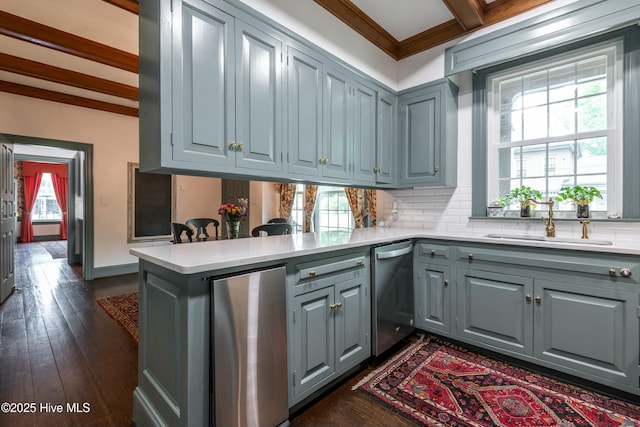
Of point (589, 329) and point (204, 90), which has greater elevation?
point (204, 90)

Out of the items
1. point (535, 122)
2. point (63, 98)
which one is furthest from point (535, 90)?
point (63, 98)

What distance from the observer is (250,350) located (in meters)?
1.34

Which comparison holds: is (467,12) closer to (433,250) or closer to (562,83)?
(562,83)

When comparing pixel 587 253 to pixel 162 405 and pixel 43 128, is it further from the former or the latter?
pixel 43 128

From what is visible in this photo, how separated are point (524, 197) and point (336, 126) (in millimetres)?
1762

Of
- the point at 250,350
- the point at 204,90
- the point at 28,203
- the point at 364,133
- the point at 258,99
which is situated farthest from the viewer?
the point at 28,203

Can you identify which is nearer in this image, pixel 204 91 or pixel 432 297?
pixel 204 91

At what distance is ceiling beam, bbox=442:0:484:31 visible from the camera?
2.39 metres

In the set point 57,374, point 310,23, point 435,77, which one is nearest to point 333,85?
point 310,23

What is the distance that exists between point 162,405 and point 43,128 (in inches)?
187

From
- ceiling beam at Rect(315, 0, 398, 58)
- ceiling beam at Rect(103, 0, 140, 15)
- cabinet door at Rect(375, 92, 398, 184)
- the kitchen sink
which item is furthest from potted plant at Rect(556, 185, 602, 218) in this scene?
ceiling beam at Rect(103, 0, 140, 15)

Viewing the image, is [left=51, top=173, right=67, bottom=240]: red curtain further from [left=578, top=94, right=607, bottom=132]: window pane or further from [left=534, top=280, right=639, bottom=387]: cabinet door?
[left=578, top=94, right=607, bottom=132]: window pane

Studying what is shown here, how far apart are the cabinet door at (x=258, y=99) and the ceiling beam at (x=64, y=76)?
3.31 metres

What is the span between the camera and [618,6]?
6.62ft
